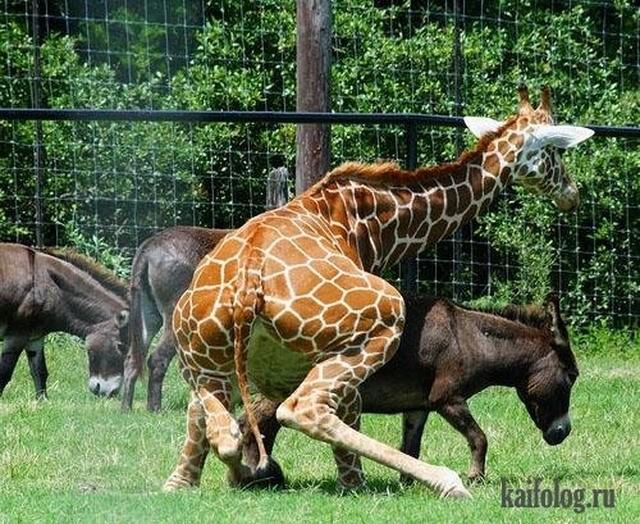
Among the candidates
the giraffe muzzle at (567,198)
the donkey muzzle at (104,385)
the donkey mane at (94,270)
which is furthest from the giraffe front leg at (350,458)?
the donkey mane at (94,270)

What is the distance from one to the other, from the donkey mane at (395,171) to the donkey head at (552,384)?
3.25 ft

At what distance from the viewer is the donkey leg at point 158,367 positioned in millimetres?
12656

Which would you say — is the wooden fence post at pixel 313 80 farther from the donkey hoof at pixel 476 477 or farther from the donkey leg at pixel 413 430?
the donkey hoof at pixel 476 477

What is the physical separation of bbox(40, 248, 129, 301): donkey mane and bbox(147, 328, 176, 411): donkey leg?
1233 mm

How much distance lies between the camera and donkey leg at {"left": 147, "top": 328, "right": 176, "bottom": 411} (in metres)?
12.7

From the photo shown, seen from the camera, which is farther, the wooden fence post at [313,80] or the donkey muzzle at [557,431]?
the wooden fence post at [313,80]

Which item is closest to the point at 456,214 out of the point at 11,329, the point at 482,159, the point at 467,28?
the point at 482,159

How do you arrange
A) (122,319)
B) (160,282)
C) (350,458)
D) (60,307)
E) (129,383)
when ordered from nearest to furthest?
→ (350,458), (129,383), (160,282), (122,319), (60,307)

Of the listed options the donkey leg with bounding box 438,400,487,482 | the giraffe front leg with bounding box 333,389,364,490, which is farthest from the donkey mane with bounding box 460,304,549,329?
the giraffe front leg with bounding box 333,389,364,490

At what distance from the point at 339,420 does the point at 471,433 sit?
1.17 metres

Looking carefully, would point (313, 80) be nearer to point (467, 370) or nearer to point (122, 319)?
point (122, 319)

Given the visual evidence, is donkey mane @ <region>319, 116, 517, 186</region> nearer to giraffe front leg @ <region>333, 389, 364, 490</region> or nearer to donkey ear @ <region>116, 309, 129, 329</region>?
giraffe front leg @ <region>333, 389, 364, 490</region>

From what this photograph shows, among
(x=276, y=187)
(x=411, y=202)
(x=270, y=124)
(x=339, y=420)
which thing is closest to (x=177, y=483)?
(x=339, y=420)

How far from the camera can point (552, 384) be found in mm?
10094
